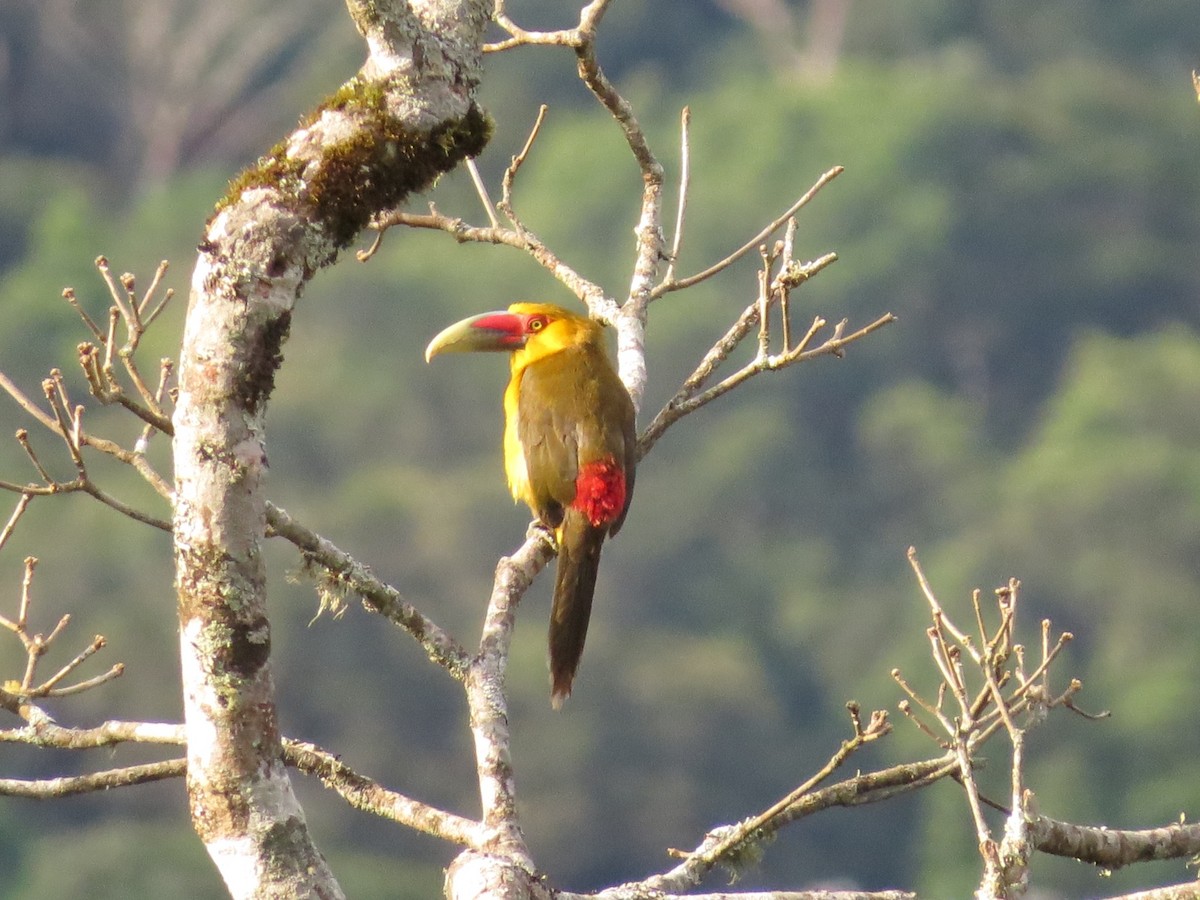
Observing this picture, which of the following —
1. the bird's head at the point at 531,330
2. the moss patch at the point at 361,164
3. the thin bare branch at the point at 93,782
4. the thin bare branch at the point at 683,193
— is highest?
the bird's head at the point at 531,330

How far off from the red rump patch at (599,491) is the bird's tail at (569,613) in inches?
5.5

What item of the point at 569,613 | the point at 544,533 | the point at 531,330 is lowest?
the point at 569,613

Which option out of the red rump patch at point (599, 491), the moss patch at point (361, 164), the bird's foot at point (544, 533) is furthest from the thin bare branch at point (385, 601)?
the red rump patch at point (599, 491)

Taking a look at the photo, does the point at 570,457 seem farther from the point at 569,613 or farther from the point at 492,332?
the point at 492,332

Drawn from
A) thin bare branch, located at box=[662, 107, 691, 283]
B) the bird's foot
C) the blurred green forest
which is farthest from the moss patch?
the blurred green forest

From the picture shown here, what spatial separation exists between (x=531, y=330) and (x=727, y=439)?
37.6 m

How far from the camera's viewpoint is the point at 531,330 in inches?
269

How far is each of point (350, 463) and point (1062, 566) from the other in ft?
45.0

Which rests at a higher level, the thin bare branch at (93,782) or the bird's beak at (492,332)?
the bird's beak at (492,332)

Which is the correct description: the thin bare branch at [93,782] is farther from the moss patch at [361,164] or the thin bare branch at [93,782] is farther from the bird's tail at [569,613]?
the bird's tail at [569,613]

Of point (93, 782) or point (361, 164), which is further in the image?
point (93, 782)

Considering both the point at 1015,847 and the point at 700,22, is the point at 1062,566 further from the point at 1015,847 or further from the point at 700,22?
the point at 1015,847

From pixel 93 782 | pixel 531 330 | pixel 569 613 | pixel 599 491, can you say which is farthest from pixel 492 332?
pixel 93 782

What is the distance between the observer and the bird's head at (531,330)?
265 inches
